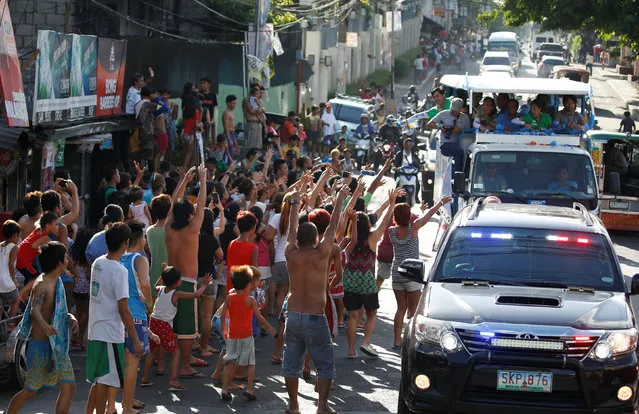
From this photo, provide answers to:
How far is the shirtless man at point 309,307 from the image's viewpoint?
31.2 ft

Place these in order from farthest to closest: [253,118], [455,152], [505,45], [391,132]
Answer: [505,45], [391,132], [253,118], [455,152]

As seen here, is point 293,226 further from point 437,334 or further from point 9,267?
point 9,267

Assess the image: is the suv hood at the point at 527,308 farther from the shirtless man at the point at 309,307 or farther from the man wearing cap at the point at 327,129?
the man wearing cap at the point at 327,129

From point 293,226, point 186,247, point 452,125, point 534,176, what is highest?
point 452,125

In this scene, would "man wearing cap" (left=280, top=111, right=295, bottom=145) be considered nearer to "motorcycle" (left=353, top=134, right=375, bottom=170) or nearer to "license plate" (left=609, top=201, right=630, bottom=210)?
"motorcycle" (left=353, top=134, right=375, bottom=170)

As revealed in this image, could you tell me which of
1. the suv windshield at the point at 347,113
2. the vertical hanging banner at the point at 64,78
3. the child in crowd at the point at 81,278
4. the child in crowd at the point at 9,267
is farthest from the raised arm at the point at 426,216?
the suv windshield at the point at 347,113

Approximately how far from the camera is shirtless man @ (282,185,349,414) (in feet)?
31.2

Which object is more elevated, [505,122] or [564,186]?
[505,122]

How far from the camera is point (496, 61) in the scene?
213ft

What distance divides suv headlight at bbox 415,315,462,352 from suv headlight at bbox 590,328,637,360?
1002mm

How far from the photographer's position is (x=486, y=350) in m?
8.10

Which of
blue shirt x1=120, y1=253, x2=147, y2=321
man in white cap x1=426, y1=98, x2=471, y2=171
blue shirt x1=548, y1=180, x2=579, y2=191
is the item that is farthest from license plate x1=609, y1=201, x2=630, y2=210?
blue shirt x1=120, y1=253, x2=147, y2=321

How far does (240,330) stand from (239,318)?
113mm

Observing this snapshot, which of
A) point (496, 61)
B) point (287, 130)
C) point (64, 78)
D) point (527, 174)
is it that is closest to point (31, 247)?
point (64, 78)
